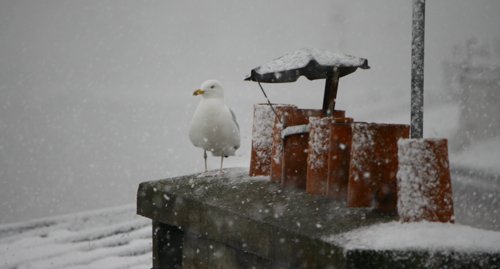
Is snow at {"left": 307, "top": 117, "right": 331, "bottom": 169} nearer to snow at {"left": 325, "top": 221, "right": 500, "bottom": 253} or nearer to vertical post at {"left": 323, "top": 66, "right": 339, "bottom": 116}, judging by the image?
vertical post at {"left": 323, "top": 66, "right": 339, "bottom": 116}

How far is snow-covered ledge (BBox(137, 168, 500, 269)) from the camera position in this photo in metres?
1.99

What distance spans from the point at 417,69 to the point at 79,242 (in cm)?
401

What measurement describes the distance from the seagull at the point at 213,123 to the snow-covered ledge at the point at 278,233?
2.97ft

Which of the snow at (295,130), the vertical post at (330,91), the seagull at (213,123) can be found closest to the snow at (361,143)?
the snow at (295,130)

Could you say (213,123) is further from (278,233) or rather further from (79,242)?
(278,233)

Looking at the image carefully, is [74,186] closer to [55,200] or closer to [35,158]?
[55,200]

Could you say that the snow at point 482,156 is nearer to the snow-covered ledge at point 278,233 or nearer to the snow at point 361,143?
the snow-covered ledge at point 278,233

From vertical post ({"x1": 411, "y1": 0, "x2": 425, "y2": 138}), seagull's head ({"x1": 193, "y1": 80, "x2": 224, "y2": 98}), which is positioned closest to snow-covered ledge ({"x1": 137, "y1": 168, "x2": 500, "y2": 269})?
vertical post ({"x1": 411, "y1": 0, "x2": 425, "y2": 138})

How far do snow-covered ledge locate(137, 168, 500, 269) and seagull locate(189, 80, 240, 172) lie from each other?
2.97ft

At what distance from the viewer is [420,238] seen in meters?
2.04

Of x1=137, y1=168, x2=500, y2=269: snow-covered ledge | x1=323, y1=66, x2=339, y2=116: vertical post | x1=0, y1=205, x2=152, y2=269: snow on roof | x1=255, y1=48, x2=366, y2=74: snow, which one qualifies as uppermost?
x1=255, y1=48, x2=366, y2=74: snow

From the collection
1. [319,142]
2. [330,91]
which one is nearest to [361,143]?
[319,142]

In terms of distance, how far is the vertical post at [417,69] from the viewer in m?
2.53

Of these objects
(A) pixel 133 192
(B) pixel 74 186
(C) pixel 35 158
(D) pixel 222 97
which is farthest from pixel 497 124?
(C) pixel 35 158
